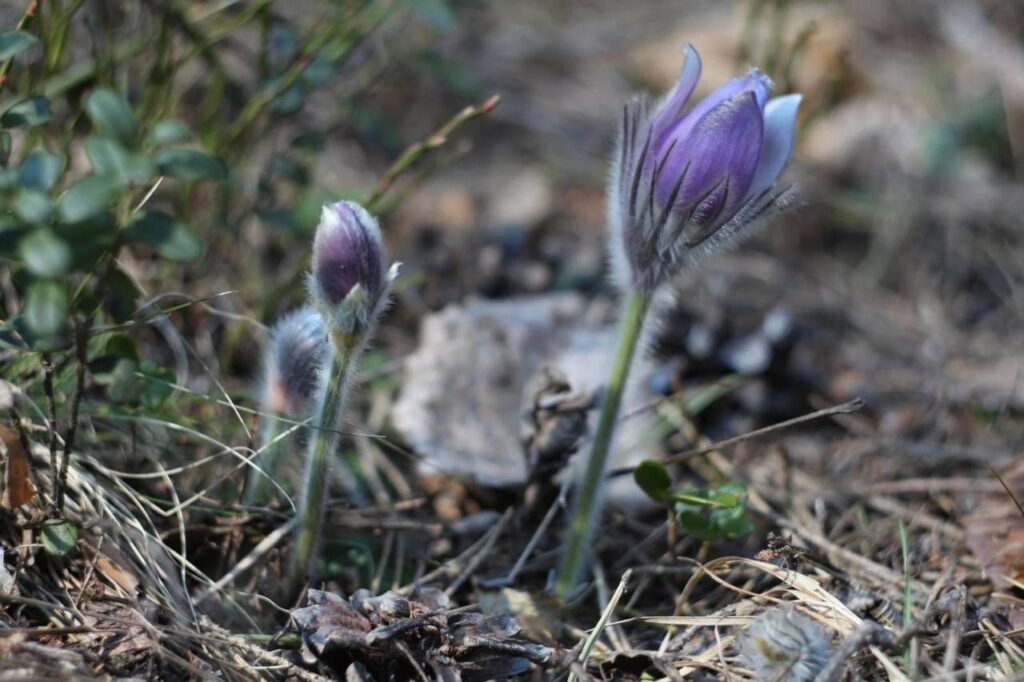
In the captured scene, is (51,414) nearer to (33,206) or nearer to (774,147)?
(33,206)

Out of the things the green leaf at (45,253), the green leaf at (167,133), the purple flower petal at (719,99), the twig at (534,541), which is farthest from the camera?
the twig at (534,541)

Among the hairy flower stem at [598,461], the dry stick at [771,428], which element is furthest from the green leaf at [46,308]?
the dry stick at [771,428]

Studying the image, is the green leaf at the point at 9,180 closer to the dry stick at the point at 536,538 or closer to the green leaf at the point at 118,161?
the green leaf at the point at 118,161

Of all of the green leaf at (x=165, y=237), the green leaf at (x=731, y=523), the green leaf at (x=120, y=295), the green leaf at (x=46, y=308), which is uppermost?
the green leaf at (x=165, y=237)

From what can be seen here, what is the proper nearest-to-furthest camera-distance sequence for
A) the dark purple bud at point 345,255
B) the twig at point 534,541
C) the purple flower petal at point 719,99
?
the dark purple bud at point 345,255
the purple flower petal at point 719,99
the twig at point 534,541

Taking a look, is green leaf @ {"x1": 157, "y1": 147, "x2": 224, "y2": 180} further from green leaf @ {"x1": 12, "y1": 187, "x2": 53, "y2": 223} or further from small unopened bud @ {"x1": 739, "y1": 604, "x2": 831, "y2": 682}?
small unopened bud @ {"x1": 739, "y1": 604, "x2": 831, "y2": 682}

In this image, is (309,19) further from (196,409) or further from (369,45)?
(196,409)
